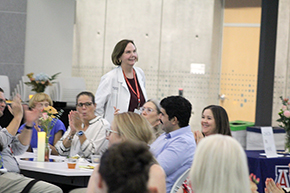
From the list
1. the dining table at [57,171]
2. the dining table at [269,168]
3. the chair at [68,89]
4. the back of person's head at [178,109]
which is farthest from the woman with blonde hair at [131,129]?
the chair at [68,89]

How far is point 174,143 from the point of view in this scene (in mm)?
2598

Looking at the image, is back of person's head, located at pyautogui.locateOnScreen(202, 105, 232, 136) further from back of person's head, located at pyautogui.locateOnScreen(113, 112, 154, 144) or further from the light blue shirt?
back of person's head, located at pyautogui.locateOnScreen(113, 112, 154, 144)

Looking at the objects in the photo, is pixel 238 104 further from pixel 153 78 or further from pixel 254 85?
pixel 153 78

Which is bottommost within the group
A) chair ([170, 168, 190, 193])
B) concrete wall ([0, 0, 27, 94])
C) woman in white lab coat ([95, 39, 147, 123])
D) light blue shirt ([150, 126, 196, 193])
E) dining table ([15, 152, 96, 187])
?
dining table ([15, 152, 96, 187])

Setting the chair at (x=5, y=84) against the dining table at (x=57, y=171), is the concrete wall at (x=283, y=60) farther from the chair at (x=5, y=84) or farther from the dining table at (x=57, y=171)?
the dining table at (x=57, y=171)

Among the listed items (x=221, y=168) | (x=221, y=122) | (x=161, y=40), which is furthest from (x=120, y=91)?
(x=161, y=40)

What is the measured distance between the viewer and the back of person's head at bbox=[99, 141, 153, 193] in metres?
1.06

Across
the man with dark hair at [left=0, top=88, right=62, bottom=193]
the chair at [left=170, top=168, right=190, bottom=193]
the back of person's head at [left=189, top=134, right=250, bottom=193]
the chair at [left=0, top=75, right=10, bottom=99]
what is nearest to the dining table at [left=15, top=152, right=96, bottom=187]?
the man with dark hair at [left=0, top=88, right=62, bottom=193]

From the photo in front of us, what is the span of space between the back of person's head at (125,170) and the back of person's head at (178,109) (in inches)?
66.4

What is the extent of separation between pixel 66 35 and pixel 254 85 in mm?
4045

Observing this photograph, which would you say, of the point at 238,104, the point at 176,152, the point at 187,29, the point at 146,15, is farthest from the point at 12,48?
the point at 176,152

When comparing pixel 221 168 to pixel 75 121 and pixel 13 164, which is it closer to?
pixel 13 164

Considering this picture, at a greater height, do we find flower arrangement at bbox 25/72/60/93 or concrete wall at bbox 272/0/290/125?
concrete wall at bbox 272/0/290/125

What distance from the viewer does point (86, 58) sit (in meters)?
9.15
